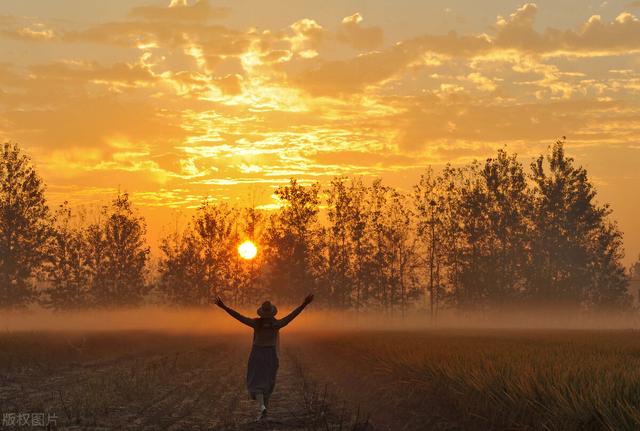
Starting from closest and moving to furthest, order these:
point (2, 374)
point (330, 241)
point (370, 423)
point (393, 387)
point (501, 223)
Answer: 1. point (370, 423)
2. point (393, 387)
3. point (2, 374)
4. point (501, 223)
5. point (330, 241)

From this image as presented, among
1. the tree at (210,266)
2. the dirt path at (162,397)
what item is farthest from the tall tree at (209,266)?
the dirt path at (162,397)

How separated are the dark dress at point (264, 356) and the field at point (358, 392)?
2.17 ft

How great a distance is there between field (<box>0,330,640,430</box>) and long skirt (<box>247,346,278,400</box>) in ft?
1.97

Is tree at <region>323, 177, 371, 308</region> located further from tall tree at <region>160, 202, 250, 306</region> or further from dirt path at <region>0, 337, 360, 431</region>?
dirt path at <region>0, 337, 360, 431</region>

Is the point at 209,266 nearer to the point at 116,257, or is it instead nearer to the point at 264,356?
the point at 116,257

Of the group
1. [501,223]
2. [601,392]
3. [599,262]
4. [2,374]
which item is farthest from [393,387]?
[599,262]

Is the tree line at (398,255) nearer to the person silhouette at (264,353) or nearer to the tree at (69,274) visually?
the tree at (69,274)

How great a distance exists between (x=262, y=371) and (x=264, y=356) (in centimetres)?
44

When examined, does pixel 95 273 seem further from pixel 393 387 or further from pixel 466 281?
pixel 393 387

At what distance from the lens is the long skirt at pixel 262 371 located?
17.4 metres

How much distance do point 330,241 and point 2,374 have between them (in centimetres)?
7492

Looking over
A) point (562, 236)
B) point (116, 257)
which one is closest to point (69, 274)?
point (116, 257)

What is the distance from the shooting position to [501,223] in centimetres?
9312

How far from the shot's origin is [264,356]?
17.9m
